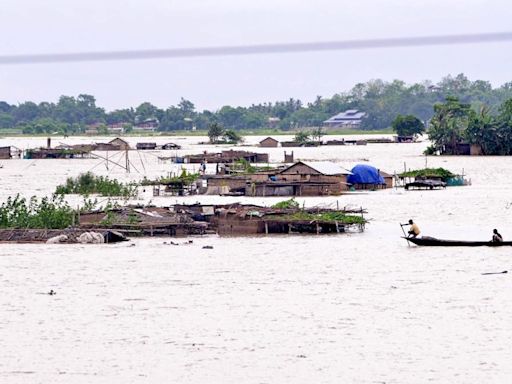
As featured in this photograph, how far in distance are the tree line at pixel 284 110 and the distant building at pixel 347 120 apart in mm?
926

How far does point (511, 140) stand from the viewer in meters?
60.3

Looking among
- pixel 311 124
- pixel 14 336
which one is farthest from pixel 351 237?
pixel 311 124

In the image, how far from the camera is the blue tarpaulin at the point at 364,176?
38844 millimetres

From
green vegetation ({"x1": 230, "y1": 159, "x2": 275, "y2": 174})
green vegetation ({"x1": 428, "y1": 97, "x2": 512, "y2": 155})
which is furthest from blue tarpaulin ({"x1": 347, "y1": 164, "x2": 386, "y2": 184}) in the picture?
green vegetation ({"x1": 428, "y1": 97, "x2": 512, "y2": 155})

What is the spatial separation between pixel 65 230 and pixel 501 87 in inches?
5605

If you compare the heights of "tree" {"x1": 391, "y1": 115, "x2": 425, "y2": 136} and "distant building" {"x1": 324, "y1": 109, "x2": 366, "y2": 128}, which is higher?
"distant building" {"x1": 324, "y1": 109, "x2": 366, "y2": 128}

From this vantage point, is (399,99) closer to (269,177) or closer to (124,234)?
(269,177)

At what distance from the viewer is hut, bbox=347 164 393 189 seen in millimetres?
38906

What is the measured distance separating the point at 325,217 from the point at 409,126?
227 ft

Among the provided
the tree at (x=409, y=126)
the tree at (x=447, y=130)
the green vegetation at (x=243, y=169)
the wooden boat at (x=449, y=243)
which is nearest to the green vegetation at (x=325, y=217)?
the wooden boat at (x=449, y=243)

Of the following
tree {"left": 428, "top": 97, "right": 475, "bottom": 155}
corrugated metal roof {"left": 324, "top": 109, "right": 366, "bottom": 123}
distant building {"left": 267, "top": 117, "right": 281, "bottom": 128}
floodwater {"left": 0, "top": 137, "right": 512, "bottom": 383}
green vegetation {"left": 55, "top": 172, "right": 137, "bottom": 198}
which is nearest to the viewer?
floodwater {"left": 0, "top": 137, "right": 512, "bottom": 383}

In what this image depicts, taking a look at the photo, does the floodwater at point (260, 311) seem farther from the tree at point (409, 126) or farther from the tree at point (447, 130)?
the tree at point (409, 126)

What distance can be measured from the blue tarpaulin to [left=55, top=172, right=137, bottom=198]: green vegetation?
681cm

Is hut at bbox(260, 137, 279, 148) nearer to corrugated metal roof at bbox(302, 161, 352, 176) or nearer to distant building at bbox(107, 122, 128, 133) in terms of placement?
corrugated metal roof at bbox(302, 161, 352, 176)
